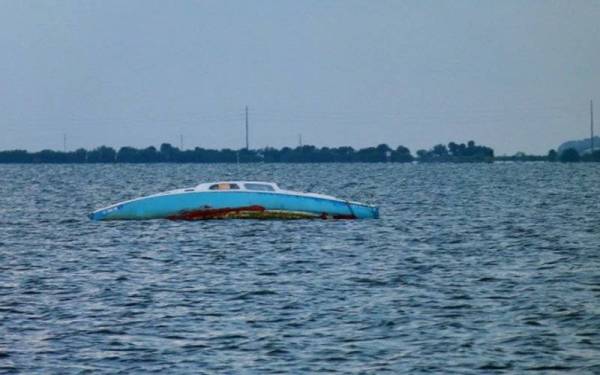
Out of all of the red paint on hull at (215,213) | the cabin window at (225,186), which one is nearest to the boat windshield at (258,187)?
the cabin window at (225,186)

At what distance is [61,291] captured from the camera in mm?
37562

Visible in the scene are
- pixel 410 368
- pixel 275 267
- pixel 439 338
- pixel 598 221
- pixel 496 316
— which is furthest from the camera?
pixel 598 221

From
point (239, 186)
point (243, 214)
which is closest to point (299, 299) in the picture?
point (243, 214)

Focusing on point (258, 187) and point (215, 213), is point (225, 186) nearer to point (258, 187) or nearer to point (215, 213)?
point (215, 213)

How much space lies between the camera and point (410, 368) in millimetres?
26203

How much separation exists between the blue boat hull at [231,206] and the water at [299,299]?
1.25 meters

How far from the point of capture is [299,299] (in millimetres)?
35562

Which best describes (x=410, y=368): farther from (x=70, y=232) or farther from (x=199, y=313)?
(x=70, y=232)

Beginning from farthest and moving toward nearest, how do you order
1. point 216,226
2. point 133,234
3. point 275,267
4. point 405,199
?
point 405,199, point 216,226, point 133,234, point 275,267

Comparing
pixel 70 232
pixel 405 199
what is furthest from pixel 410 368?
pixel 405 199

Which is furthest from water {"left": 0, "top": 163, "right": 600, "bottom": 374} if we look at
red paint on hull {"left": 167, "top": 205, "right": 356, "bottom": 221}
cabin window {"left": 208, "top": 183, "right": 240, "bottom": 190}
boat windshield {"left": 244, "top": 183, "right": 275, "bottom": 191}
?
boat windshield {"left": 244, "top": 183, "right": 275, "bottom": 191}

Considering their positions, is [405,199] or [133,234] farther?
[405,199]

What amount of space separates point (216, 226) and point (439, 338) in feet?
117

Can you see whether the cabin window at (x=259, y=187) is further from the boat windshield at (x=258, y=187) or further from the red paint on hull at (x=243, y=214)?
the red paint on hull at (x=243, y=214)
